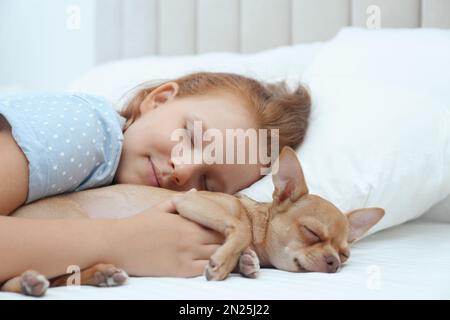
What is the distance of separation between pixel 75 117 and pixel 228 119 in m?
0.36

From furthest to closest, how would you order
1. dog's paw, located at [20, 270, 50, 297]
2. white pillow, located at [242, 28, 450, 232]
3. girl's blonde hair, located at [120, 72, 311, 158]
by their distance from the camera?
girl's blonde hair, located at [120, 72, 311, 158], white pillow, located at [242, 28, 450, 232], dog's paw, located at [20, 270, 50, 297]

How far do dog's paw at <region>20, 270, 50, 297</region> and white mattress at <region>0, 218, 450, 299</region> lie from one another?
0.04 feet

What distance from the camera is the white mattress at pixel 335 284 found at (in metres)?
0.89

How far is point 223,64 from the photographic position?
2037 mm

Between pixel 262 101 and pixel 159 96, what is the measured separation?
27cm

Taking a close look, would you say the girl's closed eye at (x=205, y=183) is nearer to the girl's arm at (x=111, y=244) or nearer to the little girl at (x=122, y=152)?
the little girl at (x=122, y=152)

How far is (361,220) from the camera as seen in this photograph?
4.15 ft

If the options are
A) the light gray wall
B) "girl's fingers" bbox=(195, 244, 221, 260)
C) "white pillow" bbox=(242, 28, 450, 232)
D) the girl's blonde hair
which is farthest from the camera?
the light gray wall

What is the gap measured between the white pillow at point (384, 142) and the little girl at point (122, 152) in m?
0.10

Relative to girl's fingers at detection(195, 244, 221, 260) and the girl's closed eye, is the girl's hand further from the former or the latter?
the girl's closed eye

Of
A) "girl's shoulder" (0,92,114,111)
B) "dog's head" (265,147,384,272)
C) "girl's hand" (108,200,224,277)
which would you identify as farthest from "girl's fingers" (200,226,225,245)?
"girl's shoulder" (0,92,114,111)

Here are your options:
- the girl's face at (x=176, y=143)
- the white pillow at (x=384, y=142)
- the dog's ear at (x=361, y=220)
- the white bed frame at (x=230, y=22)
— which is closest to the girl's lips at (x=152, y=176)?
the girl's face at (x=176, y=143)

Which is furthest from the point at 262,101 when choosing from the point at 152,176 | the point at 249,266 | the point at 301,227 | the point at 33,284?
the point at 33,284

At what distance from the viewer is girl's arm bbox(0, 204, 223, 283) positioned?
938 millimetres
